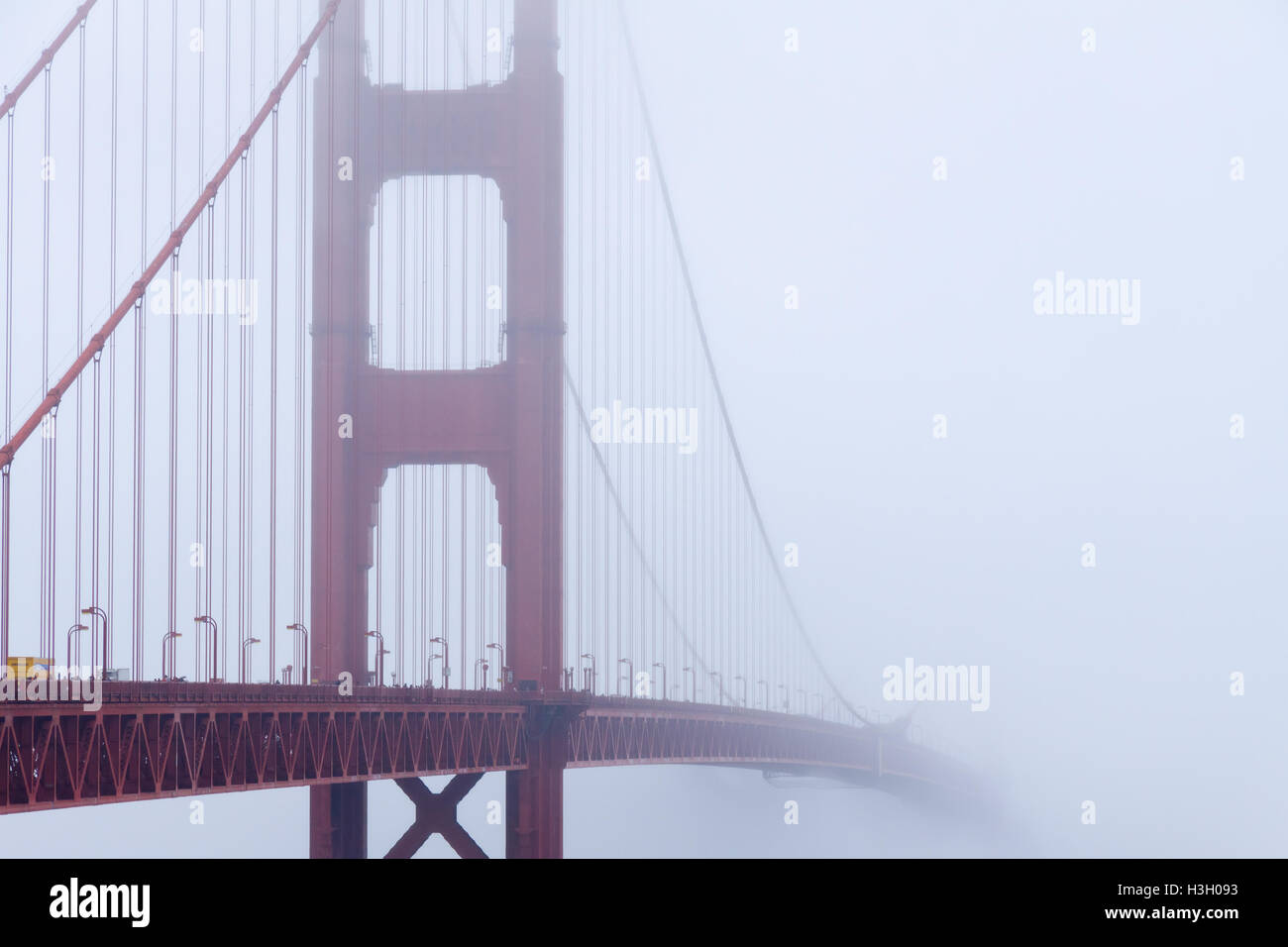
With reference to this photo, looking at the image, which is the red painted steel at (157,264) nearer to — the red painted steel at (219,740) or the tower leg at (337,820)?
the red painted steel at (219,740)

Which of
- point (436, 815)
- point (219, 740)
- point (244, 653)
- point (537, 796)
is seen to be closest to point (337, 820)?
point (436, 815)

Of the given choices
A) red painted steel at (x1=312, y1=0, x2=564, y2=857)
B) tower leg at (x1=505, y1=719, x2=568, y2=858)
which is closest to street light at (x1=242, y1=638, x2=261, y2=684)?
red painted steel at (x1=312, y1=0, x2=564, y2=857)

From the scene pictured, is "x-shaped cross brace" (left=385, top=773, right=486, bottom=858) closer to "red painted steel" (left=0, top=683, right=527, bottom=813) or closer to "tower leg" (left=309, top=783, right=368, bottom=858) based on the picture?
"tower leg" (left=309, top=783, right=368, bottom=858)

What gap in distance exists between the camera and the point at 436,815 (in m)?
39.5

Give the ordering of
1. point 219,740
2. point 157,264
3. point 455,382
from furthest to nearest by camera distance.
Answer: point 455,382
point 157,264
point 219,740

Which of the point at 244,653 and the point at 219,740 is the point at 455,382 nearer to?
the point at 244,653

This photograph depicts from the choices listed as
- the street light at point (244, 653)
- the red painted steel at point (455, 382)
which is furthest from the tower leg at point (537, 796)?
the street light at point (244, 653)

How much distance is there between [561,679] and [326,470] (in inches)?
258

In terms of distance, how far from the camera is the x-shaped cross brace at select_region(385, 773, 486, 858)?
39.3m

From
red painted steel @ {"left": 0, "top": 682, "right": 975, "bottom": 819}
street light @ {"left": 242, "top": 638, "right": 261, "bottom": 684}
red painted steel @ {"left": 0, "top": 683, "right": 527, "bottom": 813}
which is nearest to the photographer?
red painted steel @ {"left": 0, "top": 683, "right": 527, "bottom": 813}

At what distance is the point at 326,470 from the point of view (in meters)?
39.3

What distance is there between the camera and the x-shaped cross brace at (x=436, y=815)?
3931 centimetres
